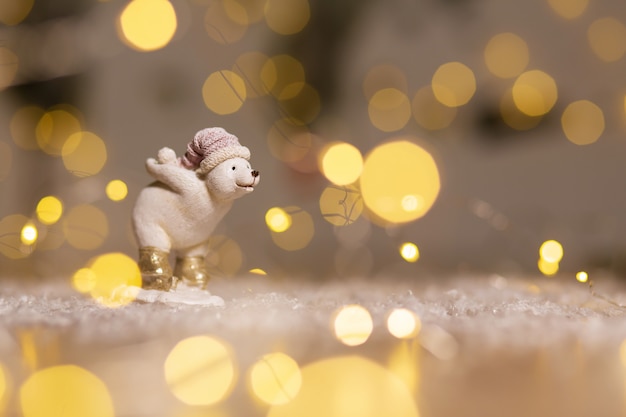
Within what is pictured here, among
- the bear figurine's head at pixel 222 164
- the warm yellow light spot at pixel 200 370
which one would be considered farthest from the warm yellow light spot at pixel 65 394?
the bear figurine's head at pixel 222 164

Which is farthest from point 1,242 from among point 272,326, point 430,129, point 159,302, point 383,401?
point 430,129

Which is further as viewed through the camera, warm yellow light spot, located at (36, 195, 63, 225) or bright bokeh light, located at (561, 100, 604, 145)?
bright bokeh light, located at (561, 100, 604, 145)

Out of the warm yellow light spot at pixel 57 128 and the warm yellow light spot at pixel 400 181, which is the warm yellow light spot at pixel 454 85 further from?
the warm yellow light spot at pixel 57 128

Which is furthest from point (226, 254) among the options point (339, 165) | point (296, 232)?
point (339, 165)

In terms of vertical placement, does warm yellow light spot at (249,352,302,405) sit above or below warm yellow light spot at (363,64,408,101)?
below

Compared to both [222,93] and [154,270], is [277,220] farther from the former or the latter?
[154,270]

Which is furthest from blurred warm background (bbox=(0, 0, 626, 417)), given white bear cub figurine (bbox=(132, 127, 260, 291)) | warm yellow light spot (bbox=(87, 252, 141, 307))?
white bear cub figurine (bbox=(132, 127, 260, 291))

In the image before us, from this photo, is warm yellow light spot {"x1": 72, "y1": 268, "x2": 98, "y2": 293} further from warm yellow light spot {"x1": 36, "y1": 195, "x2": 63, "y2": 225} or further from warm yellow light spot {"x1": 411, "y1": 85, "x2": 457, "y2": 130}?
warm yellow light spot {"x1": 411, "y1": 85, "x2": 457, "y2": 130}
